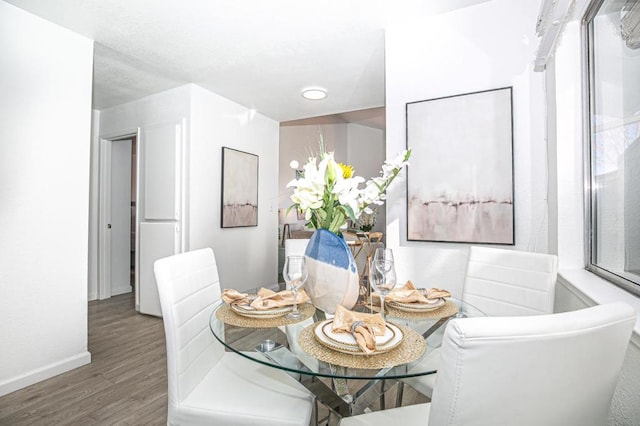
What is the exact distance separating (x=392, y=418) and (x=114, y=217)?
14.7 feet

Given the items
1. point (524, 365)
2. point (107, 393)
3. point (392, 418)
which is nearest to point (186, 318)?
point (392, 418)

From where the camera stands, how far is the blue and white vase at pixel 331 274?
124 centimetres

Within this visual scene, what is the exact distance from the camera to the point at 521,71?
2031mm

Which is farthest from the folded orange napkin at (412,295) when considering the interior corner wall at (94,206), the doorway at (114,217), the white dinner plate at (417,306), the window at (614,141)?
the interior corner wall at (94,206)

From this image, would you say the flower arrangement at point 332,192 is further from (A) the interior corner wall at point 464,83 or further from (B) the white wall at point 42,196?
(B) the white wall at point 42,196

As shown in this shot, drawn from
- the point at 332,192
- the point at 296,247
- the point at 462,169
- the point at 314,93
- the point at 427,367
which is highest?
the point at 314,93

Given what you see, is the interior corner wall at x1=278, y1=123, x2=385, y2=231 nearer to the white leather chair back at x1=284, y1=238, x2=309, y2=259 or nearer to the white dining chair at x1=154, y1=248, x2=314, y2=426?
the white leather chair back at x1=284, y1=238, x2=309, y2=259

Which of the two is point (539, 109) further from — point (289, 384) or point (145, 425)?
point (145, 425)

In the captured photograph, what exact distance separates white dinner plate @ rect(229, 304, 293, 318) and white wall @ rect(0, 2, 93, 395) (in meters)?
1.85

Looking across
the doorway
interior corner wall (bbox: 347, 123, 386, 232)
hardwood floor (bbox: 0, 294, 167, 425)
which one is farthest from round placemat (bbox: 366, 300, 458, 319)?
interior corner wall (bbox: 347, 123, 386, 232)

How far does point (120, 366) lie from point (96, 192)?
260cm

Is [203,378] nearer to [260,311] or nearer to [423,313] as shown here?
[260,311]

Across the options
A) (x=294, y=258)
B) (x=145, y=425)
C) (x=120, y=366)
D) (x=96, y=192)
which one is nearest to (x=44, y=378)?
(x=120, y=366)

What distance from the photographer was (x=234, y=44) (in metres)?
2.68
